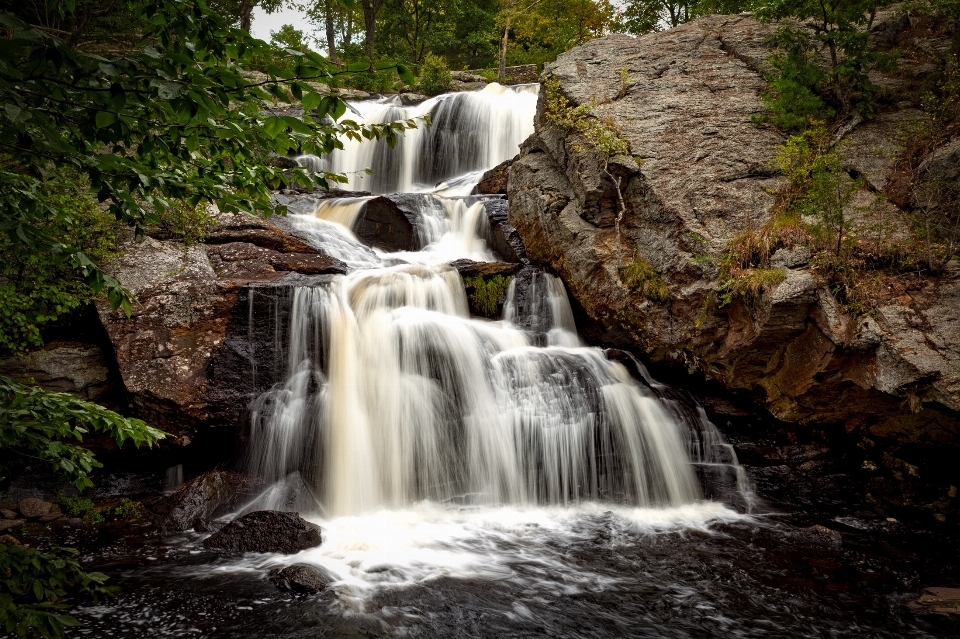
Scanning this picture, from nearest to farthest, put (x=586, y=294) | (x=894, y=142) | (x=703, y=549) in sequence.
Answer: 1. (x=703, y=549)
2. (x=894, y=142)
3. (x=586, y=294)

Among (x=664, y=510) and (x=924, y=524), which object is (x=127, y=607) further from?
(x=924, y=524)

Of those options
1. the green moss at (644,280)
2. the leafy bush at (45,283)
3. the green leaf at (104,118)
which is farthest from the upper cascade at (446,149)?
the green leaf at (104,118)

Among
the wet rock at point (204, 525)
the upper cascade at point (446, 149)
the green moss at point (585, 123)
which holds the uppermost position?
the upper cascade at point (446, 149)

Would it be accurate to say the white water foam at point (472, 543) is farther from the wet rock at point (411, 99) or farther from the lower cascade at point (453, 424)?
the wet rock at point (411, 99)

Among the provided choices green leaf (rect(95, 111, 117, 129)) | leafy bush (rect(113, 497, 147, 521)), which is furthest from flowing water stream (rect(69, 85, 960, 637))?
green leaf (rect(95, 111, 117, 129))

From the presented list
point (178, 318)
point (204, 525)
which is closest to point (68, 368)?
point (178, 318)

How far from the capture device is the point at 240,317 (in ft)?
26.7

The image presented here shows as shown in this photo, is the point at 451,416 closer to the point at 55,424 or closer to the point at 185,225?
the point at 55,424

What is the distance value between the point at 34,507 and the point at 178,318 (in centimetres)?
278

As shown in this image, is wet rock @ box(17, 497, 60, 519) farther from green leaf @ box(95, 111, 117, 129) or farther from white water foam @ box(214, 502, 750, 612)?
green leaf @ box(95, 111, 117, 129)

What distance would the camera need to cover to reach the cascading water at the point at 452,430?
707 centimetres

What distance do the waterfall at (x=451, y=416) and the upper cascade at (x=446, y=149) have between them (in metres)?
7.72

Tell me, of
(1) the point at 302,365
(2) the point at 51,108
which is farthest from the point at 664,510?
(2) the point at 51,108

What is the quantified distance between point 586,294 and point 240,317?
5.47 meters
